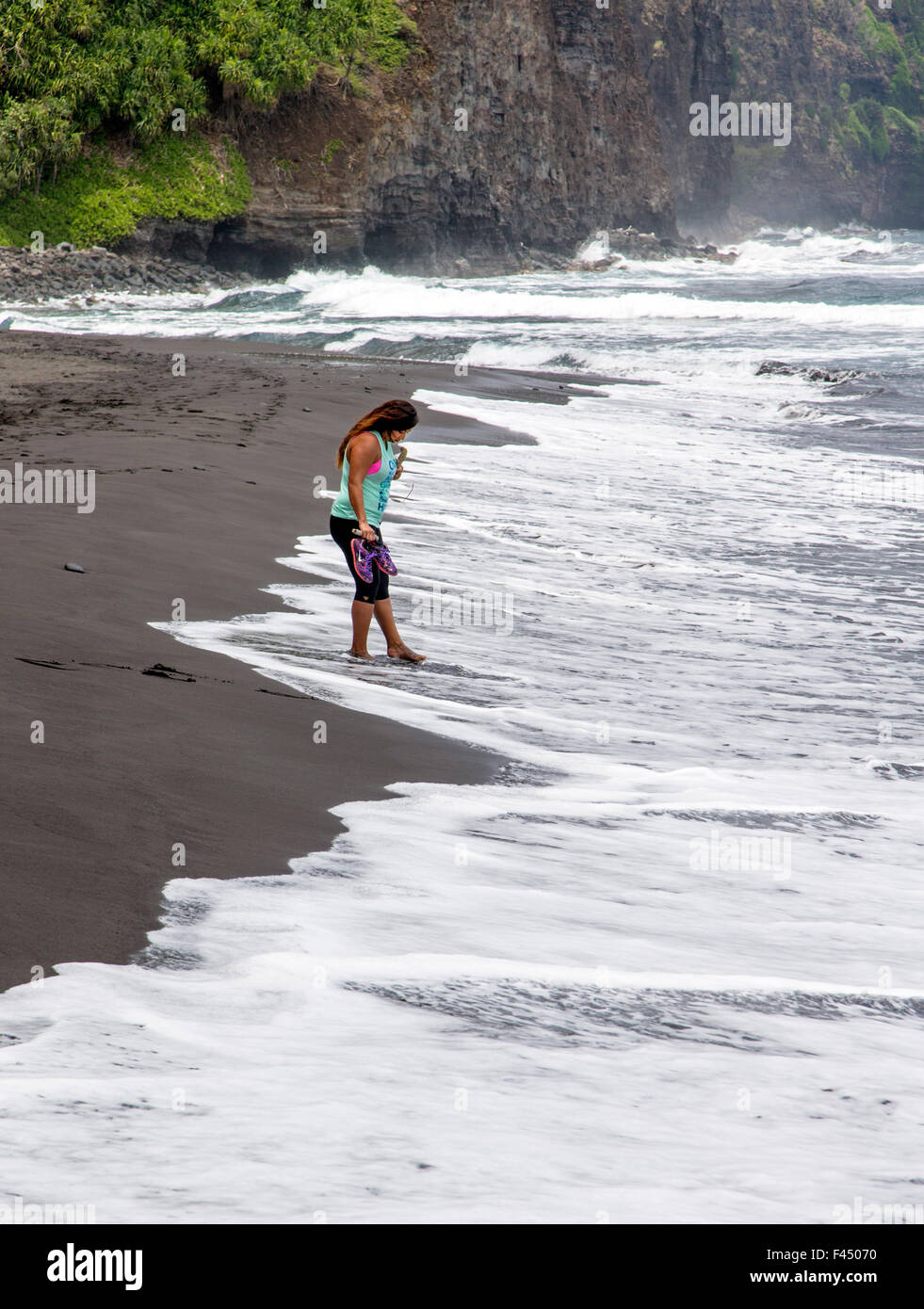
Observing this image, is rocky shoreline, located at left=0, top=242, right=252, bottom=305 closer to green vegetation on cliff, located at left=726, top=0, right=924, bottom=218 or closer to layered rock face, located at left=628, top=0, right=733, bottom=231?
layered rock face, located at left=628, top=0, right=733, bottom=231

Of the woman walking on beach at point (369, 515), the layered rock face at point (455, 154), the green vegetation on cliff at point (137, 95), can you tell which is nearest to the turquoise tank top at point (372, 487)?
the woman walking on beach at point (369, 515)

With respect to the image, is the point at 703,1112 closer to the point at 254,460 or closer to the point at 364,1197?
the point at 364,1197

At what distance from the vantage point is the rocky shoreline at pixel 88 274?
36719 mm

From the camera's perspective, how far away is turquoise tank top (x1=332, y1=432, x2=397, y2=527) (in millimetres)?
6559

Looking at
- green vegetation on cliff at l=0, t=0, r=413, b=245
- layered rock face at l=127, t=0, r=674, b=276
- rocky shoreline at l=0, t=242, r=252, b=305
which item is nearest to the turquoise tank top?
rocky shoreline at l=0, t=242, r=252, b=305

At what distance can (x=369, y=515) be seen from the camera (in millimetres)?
6613

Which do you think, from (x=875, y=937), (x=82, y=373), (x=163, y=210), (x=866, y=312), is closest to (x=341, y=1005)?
(x=875, y=937)

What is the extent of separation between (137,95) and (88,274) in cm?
868

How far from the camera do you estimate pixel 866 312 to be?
33125mm

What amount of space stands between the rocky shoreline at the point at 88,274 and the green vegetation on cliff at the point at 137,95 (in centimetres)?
169

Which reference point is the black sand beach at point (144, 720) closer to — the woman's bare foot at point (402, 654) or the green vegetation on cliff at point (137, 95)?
the woman's bare foot at point (402, 654)

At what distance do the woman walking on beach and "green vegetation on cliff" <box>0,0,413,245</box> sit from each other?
128ft

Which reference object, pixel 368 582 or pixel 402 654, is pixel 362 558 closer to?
pixel 368 582

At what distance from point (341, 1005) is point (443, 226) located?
54.7 metres
